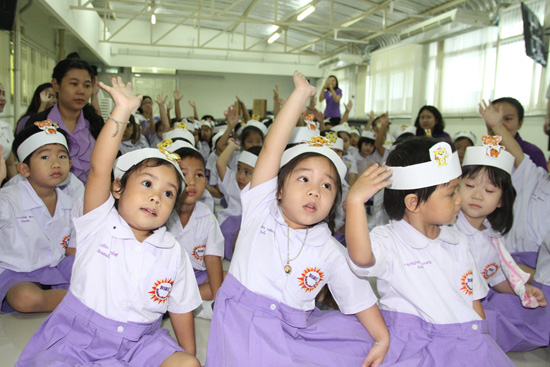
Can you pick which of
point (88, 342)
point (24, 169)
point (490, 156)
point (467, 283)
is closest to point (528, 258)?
point (490, 156)

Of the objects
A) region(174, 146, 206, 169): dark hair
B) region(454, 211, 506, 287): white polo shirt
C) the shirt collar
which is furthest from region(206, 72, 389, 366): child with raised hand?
region(174, 146, 206, 169): dark hair

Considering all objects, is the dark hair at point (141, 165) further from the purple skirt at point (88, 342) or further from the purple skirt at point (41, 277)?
the purple skirt at point (41, 277)

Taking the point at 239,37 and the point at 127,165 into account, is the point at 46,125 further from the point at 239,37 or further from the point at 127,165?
the point at 239,37

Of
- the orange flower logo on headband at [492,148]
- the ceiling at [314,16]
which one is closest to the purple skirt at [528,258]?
the orange flower logo on headband at [492,148]

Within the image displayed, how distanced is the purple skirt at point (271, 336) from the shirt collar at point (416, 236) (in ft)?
1.14

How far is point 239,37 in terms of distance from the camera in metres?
14.2

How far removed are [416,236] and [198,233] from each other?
1165 mm

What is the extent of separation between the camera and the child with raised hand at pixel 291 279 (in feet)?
4.86

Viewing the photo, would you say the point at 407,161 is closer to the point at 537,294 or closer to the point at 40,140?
the point at 537,294

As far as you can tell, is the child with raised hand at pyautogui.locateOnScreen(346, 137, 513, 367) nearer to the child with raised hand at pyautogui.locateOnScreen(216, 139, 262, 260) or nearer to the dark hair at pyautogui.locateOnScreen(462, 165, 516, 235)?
the dark hair at pyautogui.locateOnScreen(462, 165, 516, 235)

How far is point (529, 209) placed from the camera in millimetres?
2422

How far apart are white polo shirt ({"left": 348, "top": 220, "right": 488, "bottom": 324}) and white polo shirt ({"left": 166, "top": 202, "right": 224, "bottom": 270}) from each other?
3.08ft

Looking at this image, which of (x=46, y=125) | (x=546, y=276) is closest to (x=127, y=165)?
(x=46, y=125)

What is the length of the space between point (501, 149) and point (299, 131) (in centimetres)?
Result: 107
